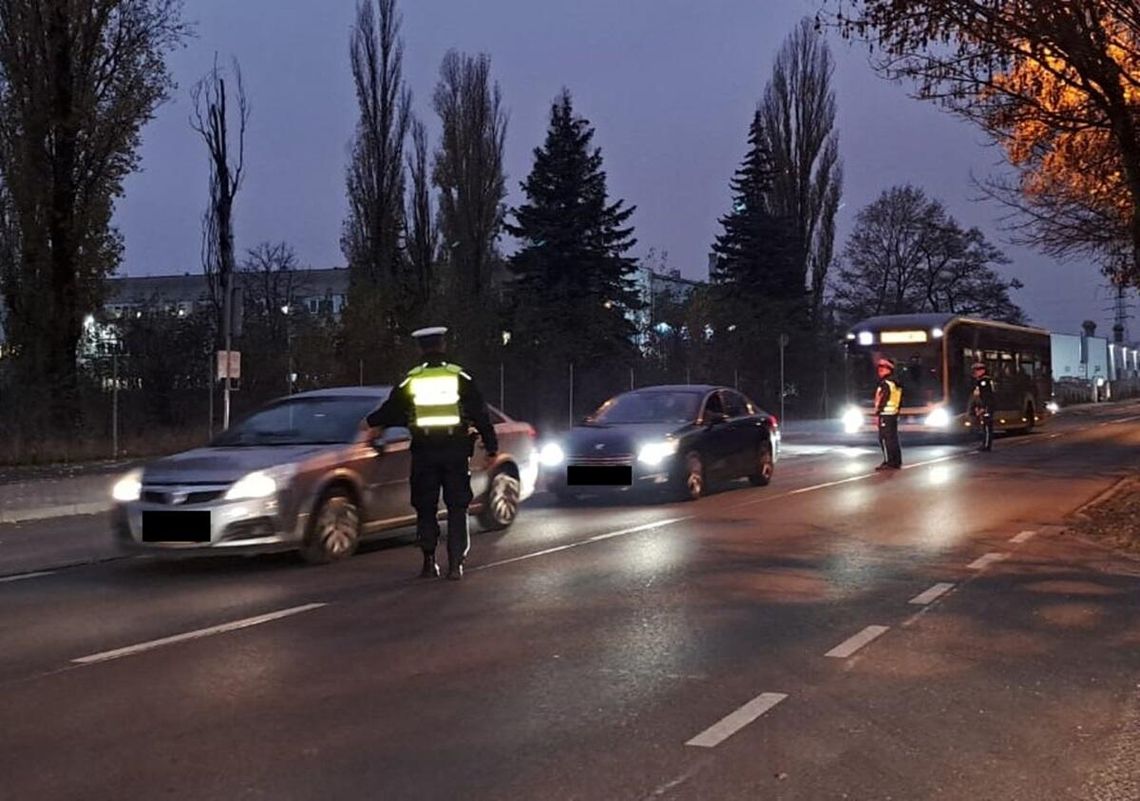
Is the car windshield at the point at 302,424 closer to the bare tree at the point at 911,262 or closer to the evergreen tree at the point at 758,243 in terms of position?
the evergreen tree at the point at 758,243

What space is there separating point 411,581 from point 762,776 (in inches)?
196

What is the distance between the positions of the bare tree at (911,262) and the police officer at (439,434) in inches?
2453

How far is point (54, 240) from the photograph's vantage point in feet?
80.7

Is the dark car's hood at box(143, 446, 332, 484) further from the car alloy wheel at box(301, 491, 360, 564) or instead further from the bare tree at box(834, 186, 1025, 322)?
the bare tree at box(834, 186, 1025, 322)

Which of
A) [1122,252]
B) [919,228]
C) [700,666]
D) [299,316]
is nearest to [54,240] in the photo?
[299,316]

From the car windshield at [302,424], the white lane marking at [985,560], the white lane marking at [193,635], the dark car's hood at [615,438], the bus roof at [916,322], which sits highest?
the bus roof at [916,322]

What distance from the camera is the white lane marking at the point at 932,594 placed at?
8477mm

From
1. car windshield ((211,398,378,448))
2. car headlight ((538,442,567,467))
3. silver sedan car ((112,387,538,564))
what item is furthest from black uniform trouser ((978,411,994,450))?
car windshield ((211,398,378,448))

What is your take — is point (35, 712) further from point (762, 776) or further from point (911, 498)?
point (911, 498)

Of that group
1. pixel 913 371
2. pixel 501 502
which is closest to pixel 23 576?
pixel 501 502

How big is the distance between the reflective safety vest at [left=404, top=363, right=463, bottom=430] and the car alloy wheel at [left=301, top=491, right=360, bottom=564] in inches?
57.7

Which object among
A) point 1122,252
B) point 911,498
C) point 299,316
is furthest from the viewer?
point 299,316

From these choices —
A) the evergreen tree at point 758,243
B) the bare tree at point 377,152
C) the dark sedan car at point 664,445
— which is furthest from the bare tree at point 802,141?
the dark sedan car at point 664,445

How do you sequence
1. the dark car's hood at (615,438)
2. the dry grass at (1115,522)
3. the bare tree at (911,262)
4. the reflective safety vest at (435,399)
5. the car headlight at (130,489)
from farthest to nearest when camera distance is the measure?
1. the bare tree at (911,262)
2. the dark car's hood at (615,438)
3. the dry grass at (1115,522)
4. the car headlight at (130,489)
5. the reflective safety vest at (435,399)
